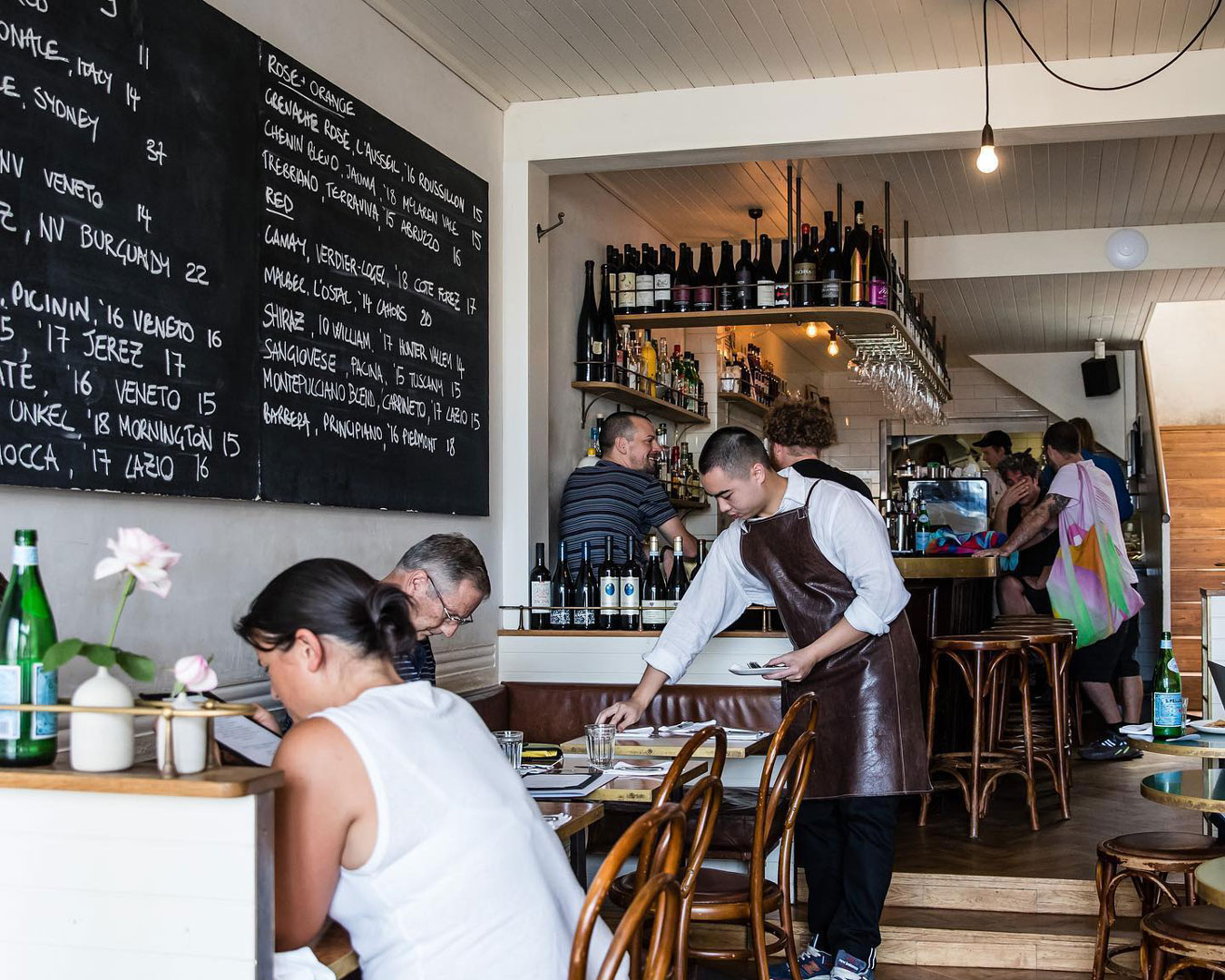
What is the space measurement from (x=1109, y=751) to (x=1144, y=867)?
3.60 meters

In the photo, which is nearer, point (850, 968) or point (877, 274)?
point (850, 968)

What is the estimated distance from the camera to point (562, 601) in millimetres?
5320

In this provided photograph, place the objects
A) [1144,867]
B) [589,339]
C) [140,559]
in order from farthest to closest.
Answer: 1. [589,339]
2. [1144,867]
3. [140,559]

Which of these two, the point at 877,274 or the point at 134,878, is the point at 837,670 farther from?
the point at 877,274

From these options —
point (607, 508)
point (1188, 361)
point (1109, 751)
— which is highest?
point (1188, 361)

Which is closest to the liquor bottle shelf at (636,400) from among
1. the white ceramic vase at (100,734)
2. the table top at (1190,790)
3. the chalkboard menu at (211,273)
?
the chalkboard menu at (211,273)

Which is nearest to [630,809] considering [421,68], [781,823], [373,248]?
[781,823]

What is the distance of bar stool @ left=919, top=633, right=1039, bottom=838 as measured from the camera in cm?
511

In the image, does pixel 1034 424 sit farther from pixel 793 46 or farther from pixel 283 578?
pixel 283 578

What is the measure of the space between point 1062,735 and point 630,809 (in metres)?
2.18

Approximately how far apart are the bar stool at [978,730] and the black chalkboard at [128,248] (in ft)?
9.70

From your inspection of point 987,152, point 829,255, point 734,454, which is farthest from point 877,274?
point 734,454

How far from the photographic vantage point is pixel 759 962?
3.20m

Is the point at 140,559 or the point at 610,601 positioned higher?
the point at 140,559
